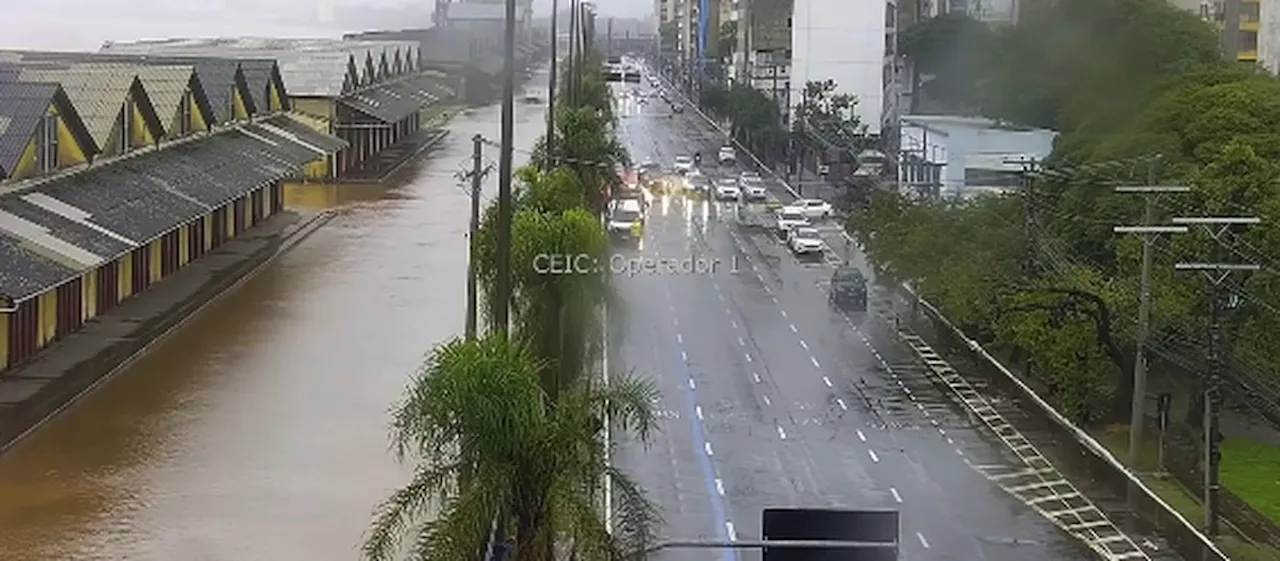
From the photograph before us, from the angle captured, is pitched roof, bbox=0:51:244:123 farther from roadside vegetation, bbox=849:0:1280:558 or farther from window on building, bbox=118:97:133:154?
roadside vegetation, bbox=849:0:1280:558

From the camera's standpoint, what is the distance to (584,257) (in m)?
13.1

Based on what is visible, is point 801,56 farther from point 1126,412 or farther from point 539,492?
point 539,492

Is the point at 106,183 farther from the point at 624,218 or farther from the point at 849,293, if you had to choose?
the point at 624,218

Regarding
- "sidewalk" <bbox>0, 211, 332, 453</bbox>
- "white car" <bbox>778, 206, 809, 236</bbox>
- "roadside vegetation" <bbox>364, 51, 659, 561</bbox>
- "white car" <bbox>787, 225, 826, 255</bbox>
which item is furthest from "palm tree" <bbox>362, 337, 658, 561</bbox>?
"white car" <bbox>778, 206, 809, 236</bbox>

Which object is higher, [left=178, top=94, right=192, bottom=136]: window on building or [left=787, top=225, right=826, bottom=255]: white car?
[left=178, top=94, right=192, bottom=136]: window on building

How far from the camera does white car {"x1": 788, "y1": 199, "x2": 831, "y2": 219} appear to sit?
29688mm

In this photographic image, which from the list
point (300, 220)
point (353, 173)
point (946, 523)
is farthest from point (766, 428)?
point (353, 173)

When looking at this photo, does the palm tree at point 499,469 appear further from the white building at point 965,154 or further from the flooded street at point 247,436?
the white building at point 965,154

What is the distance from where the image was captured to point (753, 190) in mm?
33156

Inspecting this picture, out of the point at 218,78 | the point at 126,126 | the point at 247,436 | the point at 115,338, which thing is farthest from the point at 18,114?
the point at 218,78

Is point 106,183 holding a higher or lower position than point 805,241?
higher

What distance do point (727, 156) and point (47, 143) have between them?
24.9 meters

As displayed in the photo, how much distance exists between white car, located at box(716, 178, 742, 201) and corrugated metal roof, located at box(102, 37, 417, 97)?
8675mm

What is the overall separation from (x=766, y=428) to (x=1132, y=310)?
3.48 metres
